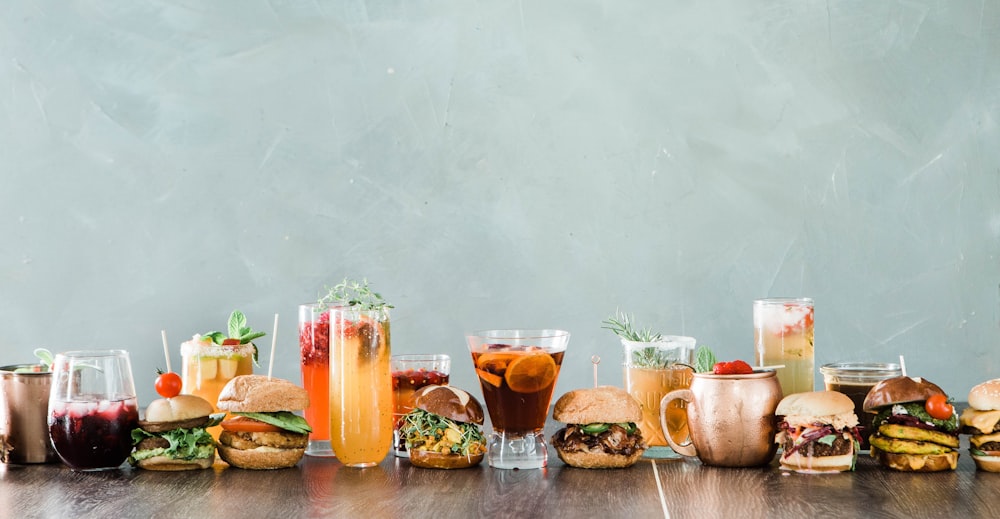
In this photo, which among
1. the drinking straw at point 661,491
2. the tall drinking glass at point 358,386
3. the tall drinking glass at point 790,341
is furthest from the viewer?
the tall drinking glass at point 790,341

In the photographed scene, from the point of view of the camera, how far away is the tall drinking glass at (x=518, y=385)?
4.87ft

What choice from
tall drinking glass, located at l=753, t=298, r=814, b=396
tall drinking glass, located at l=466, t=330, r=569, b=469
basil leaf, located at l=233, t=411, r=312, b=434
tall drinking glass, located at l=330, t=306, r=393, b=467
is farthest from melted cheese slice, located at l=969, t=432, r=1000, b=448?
basil leaf, located at l=233, t=411, r=312, b=434

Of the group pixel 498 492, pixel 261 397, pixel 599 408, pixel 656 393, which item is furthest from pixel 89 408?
pixel 656 393

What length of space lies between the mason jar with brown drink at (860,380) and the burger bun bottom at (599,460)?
34 centimetres

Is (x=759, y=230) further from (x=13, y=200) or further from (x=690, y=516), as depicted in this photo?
(x=13, y=200)

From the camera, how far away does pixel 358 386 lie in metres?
1.52

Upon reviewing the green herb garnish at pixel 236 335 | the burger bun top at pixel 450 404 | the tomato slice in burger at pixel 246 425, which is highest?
the green herb garnish at pixel 236 335

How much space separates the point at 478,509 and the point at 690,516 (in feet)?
0.86

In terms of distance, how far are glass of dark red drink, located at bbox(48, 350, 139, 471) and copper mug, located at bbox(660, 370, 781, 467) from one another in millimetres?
847

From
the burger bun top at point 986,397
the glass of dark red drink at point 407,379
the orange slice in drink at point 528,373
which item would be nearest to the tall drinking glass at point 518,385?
the orange slice in drink at point 528,373

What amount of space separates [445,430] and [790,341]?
1.88ft

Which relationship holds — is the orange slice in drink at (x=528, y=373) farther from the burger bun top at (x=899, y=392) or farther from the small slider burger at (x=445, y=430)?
the burger bun top at (x=899, y=392)

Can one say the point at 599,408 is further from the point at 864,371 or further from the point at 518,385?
the point at 864,371

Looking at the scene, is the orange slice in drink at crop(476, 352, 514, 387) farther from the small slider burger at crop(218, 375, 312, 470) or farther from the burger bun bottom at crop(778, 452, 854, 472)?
the burger bun bottom at crop(778, 452, 854, 472)
